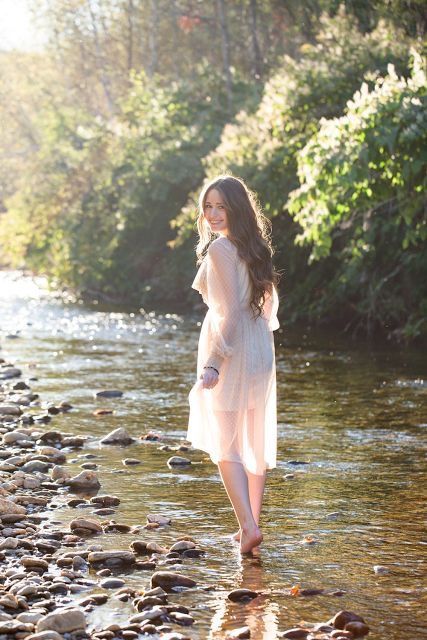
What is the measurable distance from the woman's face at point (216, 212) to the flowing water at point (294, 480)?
61.9 inches

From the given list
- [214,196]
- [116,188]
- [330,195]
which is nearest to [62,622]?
[214,196]

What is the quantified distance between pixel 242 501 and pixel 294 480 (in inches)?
66.8

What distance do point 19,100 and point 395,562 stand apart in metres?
44.4

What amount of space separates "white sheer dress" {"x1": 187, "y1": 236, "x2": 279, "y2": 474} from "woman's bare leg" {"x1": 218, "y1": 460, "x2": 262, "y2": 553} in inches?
2.0

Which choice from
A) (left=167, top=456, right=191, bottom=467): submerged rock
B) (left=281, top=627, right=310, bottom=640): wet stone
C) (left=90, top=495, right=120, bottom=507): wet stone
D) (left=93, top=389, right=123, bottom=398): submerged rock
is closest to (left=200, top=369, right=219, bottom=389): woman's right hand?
(left=90, top=495, right=120, bottom=507): wet stone

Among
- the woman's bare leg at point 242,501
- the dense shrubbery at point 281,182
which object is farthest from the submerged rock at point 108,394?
the woman's bare leg at point 242,501

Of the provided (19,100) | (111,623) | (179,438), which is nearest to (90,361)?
(179,438)

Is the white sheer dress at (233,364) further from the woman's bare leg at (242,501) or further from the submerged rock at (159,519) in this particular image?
the submerged rock at (159,519)

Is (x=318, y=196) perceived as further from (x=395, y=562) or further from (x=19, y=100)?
(x=19, y=100)

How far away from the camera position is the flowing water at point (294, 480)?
5.02m

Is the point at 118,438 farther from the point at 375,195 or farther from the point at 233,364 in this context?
the point at 375,195

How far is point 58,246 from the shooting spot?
81.4ft

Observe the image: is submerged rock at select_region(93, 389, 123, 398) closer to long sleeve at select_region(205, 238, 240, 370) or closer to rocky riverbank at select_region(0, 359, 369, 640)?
rocky riverbank at select_region(0, 359, 369, 640)

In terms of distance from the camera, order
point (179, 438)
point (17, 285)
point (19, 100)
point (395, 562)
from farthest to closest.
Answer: point (19, 100), point (17, 285), point (179, 438), point (395, 562)
